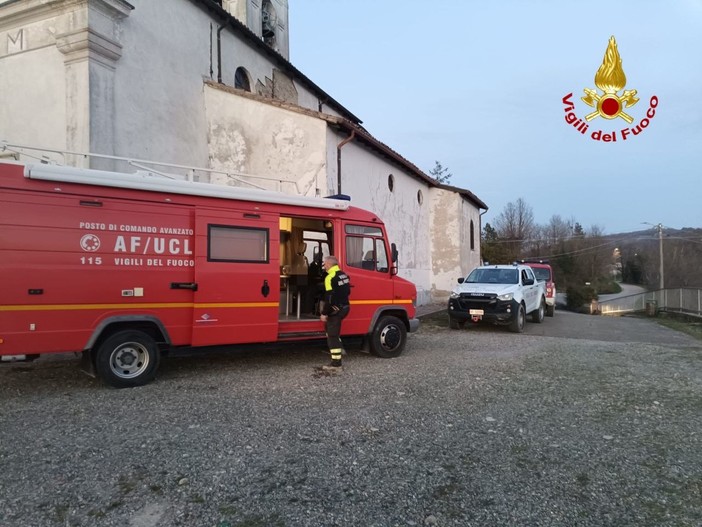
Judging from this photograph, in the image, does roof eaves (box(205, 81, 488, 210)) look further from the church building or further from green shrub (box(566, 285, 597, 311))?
green shrub (box(566, 285, 597, 311))

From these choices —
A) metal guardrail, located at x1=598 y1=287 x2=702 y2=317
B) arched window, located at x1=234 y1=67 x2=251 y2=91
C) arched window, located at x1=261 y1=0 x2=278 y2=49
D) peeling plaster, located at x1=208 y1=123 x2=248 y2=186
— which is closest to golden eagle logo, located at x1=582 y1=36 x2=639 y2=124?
peeling plaster, located at x1=208 y1=123 x2=248 y2=186

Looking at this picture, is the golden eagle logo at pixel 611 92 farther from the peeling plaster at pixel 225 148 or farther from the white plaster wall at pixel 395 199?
the peeling plaster at pixel 225 148

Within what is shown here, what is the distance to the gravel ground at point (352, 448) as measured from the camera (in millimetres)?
3123

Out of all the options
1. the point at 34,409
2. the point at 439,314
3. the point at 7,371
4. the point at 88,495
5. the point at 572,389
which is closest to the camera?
the point at 88,495

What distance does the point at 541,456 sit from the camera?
13.1 feet

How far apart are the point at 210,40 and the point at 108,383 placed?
1159 centimetres

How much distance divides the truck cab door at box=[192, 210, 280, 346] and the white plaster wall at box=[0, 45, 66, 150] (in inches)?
257

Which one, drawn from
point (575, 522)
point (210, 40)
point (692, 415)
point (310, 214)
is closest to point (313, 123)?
point (210, 40)

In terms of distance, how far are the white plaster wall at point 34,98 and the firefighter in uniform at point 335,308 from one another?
775cm

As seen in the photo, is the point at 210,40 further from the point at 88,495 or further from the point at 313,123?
the point at 88,495

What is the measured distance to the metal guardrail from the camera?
21656 mm

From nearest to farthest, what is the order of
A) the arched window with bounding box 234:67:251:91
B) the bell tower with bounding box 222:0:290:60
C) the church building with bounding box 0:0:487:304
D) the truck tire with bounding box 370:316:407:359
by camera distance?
the truck tire with bounding box 370:316:407:359
the church building with bounding box 0:0:487:304
the arched window with bounding box 234:67:251:91
the bell tower with bounding box 222:0:290:60

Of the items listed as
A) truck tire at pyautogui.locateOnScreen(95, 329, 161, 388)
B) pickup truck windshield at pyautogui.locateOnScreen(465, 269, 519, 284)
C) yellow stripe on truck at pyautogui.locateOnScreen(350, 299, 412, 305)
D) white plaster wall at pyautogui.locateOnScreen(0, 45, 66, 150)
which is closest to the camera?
truck tire at pyautogui.locateOnScreen(95, 329, 161, 388)

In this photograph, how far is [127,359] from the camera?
6094 millimetres
